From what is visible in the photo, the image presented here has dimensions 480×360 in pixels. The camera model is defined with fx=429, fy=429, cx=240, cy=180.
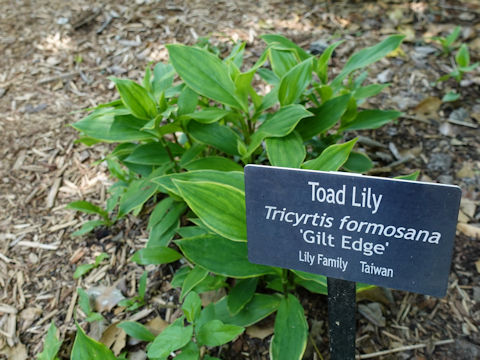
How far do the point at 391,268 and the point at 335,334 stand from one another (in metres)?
0.30

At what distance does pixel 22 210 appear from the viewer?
78.9 inches

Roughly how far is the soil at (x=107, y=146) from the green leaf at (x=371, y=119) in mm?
249

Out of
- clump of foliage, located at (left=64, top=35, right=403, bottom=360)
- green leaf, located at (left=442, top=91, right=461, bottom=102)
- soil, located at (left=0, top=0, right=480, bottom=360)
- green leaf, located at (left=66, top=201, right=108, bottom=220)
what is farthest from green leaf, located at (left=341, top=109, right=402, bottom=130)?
green leaf, located at (left=66, top=201, right=108, bottom=220)

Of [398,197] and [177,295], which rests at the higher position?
[398,197]

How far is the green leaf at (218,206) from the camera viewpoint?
3.72 ft

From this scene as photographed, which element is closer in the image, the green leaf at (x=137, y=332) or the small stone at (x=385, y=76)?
the green leaf at (x=137, y=332)

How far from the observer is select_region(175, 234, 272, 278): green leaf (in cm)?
126

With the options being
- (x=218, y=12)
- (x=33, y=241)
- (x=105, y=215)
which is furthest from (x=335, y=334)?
(x=218, y=12)

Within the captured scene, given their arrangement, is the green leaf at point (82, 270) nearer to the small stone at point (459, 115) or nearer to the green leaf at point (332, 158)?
the green leaf at point (332, 158)

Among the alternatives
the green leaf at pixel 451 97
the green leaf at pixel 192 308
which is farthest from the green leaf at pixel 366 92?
the green leaf at pixel 192 308

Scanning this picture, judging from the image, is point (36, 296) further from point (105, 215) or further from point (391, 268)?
point (391, 268)

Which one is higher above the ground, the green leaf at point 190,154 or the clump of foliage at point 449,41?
the green leaf at point 190,154

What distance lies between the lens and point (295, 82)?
4.86 ft

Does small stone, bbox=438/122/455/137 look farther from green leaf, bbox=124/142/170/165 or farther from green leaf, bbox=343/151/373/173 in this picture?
green leaf, bbox=124/142/170/165
